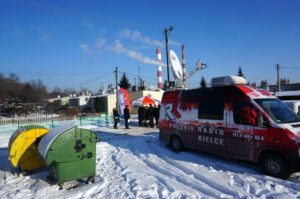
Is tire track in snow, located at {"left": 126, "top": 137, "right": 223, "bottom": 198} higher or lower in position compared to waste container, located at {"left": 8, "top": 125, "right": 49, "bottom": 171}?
lower

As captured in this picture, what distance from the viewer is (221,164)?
5949 mm

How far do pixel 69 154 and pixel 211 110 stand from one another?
435 cm

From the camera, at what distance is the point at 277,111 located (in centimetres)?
519

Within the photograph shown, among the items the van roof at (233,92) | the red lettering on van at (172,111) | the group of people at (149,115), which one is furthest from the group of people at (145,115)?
the van roof at (233,92)

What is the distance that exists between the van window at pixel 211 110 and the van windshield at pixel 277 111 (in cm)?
105

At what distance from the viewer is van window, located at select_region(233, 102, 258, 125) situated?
5180 millimetres

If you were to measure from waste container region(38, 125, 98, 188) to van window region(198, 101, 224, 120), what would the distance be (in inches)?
142

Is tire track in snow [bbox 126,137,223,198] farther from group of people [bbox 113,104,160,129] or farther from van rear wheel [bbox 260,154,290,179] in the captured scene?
group of people [bbox 113,104,160,129]

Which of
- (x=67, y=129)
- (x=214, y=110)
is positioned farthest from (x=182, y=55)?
(x=67, y=129)

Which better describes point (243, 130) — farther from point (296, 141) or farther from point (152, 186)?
point (152, 186)

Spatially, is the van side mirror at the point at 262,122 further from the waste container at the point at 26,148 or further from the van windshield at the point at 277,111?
the waste container at the point at 26,148

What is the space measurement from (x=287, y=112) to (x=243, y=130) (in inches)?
50.2

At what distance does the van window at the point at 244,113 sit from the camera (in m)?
5.18

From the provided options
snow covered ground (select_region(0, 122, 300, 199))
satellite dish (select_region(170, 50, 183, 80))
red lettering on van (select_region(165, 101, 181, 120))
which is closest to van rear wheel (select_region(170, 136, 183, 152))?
snow covered ground (select_region(0, 122, 300, 199))
